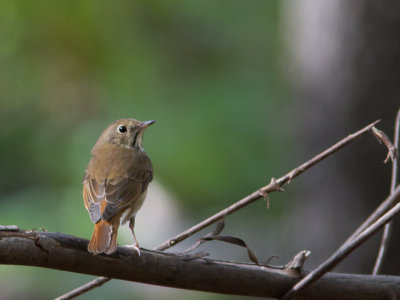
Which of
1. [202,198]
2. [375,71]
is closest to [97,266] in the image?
[375,71]

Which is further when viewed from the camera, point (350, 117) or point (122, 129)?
point (350, 117)

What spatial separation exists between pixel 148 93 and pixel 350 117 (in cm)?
258

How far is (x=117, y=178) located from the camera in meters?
3.24

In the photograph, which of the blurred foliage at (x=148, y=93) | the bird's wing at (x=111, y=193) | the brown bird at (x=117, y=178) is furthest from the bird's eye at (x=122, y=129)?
the blurred foliage at (x=148, y=93)

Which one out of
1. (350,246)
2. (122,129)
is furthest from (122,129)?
(350,246)

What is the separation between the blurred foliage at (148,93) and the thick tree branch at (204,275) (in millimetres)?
3519

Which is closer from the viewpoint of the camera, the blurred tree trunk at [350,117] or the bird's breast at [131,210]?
the bird's breast at [131,210]

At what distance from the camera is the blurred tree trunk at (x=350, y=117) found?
185 inches

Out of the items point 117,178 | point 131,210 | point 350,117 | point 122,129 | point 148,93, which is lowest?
point 131,210

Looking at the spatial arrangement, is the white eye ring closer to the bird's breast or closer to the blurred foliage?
the bird's breast

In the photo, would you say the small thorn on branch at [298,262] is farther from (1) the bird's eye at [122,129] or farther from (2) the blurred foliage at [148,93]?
(2) the blurred foliage at [148,93]

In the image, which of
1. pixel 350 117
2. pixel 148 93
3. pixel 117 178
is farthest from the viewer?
pixel 148 93

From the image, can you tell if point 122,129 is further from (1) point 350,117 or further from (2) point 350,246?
(2) point 350,246

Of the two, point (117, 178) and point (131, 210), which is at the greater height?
point (117, 178)
